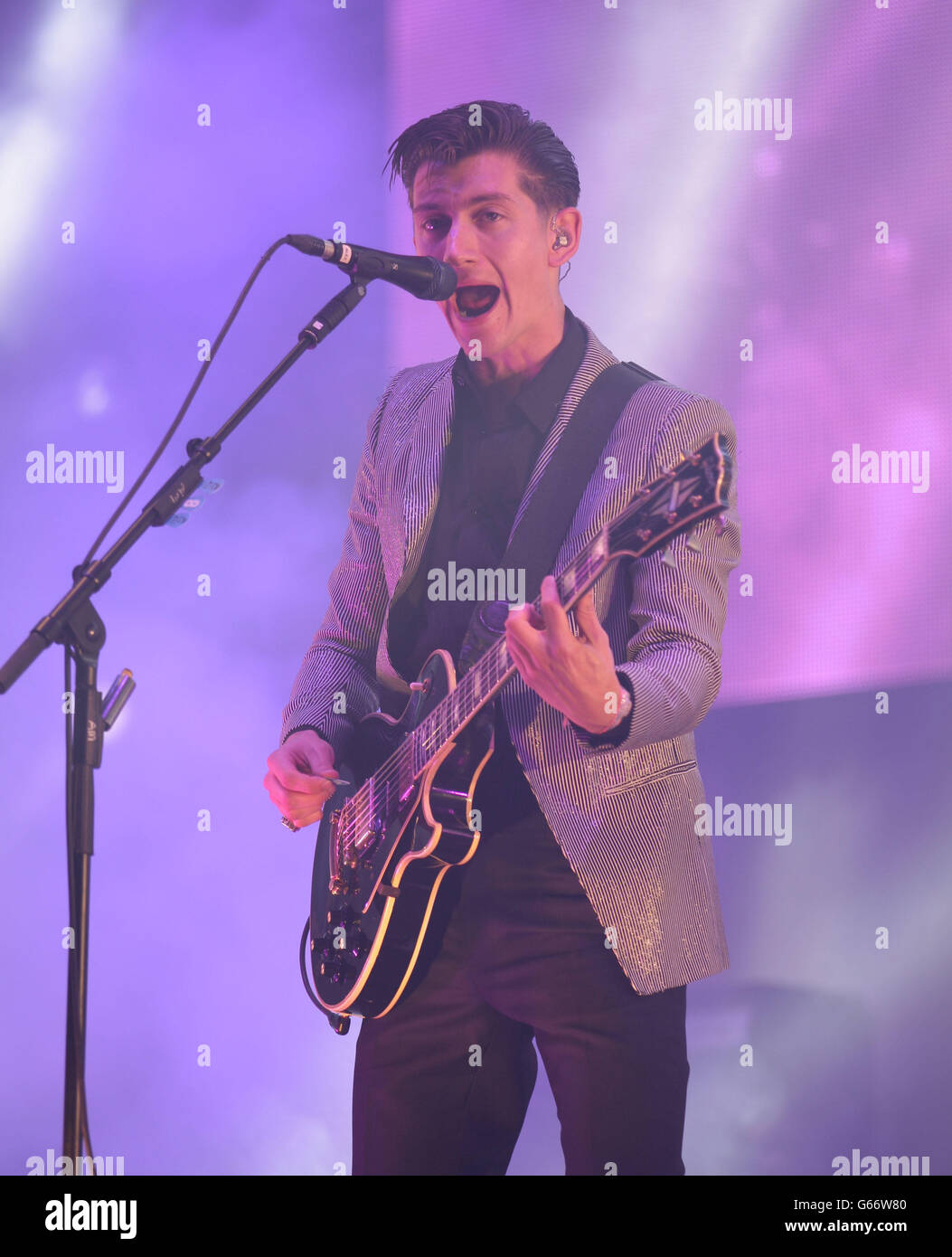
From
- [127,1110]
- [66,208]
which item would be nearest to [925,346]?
[66,208]

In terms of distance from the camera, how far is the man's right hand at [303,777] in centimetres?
234

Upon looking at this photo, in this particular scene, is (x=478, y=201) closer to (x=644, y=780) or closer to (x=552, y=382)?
→ (x=552, y=382)

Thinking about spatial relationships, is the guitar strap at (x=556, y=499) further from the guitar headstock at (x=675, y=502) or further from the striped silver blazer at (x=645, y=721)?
the guitar headstock at (x=675, y=502)

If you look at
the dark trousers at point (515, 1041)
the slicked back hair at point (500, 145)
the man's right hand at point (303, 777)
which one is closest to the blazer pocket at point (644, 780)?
the dark trousers at point (515, 1041)

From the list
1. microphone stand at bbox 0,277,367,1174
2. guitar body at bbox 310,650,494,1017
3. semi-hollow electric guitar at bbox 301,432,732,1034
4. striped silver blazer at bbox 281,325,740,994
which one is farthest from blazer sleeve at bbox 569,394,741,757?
microphone stand at bbox 0,277,367,1174

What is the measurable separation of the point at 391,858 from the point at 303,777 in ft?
0.93

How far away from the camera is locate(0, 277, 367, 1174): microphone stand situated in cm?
169

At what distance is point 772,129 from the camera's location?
9.41 ft

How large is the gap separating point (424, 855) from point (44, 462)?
68.5 inches

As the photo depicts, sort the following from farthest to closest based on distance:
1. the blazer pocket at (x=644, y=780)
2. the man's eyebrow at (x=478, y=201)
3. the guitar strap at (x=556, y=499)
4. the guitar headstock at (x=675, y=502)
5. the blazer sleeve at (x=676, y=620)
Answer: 1. the man's eyebrow at (x=478, y=201)
2. the guitar strap at (x=556, y=499)
3. the blazer pocket at (x=644, y=780)
4. the blazer sleeve at (x=676, y=620)
5. the guitar headstock at (x=675, y=502)

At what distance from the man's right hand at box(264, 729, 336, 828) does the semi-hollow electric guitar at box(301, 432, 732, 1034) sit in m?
0.06

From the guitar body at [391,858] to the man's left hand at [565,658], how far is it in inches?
9.7

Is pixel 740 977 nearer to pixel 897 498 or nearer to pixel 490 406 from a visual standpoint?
pixel 897 498

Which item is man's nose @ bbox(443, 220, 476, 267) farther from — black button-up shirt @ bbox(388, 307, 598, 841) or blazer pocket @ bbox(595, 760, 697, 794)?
blazer pocket @ bbox(595, 760, 697, 794)
